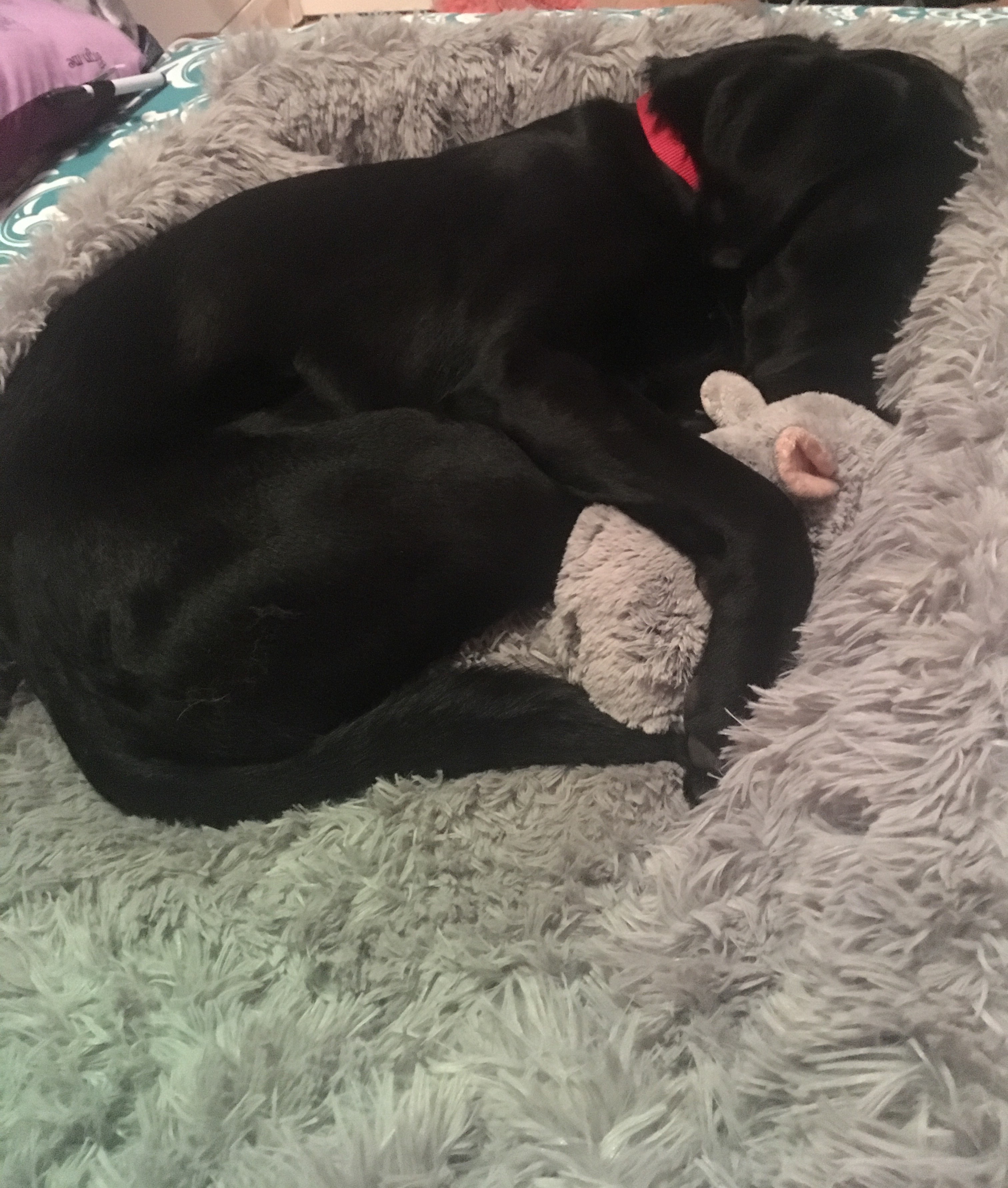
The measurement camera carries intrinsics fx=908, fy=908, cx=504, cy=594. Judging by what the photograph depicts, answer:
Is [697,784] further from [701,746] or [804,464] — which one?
[804,464]

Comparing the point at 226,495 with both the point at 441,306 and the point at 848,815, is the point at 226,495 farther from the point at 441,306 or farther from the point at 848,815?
the point at 848,815

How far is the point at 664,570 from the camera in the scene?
77 cm

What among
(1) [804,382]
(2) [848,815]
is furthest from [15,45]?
(2) [848,815]

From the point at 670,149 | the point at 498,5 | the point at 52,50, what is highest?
the point at 52,50

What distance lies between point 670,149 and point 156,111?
0.92 meters

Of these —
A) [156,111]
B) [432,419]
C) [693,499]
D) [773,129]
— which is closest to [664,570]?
[693,499]

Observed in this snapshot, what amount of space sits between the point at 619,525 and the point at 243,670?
360mm

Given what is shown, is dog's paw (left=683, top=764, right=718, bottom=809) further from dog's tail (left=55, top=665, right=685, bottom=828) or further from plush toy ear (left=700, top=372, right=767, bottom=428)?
plush toy ear (left=700, top=372, right=767, bottom=428)

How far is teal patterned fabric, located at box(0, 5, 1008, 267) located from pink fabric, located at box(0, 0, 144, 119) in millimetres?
Answer: 70

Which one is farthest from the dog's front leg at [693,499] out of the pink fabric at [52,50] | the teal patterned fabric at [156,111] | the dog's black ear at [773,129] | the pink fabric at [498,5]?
the pink fabric at [498,5]

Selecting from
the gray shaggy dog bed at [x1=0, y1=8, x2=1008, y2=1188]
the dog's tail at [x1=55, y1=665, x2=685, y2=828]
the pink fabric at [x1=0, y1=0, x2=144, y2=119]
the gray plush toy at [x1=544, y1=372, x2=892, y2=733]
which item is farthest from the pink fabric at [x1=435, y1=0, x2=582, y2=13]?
the dog's tail at [x1=55, y1=665, x2=685, y2=828]

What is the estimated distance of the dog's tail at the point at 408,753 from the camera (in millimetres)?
765

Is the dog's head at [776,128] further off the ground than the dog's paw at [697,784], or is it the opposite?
the dog's head at [776,128]

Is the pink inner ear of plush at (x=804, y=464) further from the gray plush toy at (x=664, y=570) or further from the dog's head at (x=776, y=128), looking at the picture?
the dog's head at (x=776, y=128)
